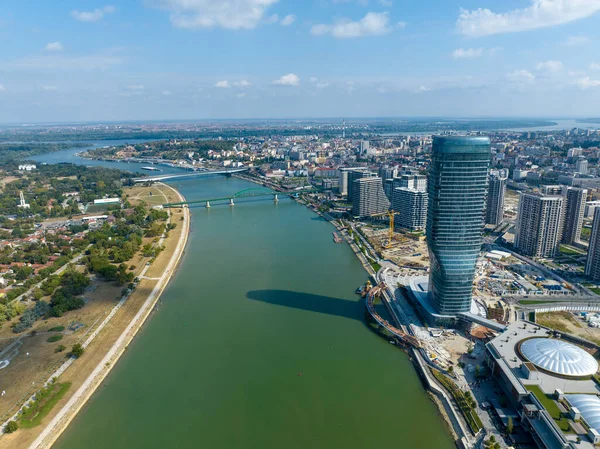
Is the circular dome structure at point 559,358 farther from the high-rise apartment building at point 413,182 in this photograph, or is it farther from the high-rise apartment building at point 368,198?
the high-rise apartment building at point 413,182

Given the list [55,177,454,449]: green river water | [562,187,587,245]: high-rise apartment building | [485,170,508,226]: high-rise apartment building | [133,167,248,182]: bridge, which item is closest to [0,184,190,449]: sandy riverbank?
[55,177,454,449]: green river water

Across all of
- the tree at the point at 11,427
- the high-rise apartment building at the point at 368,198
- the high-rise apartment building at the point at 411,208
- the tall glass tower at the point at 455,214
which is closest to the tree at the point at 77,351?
the tree at the point at 11,427

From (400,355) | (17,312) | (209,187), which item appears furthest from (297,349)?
(209,187)

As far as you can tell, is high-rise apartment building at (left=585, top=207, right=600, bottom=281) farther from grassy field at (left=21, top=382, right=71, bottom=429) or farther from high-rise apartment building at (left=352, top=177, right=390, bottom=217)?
grassy field at (left=21, top=382, right=71, bottom=429)

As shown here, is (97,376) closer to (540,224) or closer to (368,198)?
(540,224)

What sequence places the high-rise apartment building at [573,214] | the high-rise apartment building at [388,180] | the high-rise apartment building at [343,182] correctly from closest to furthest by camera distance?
the high-rise apartment building at [573,214], the high-rise apartment building at [388,180], the high-rise apartment building at [343,182]
